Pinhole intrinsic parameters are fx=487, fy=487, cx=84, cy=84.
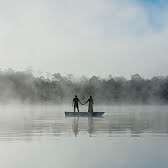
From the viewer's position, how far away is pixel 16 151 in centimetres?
1697

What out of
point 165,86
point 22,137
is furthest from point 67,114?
point 165,86

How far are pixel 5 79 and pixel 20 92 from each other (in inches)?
363

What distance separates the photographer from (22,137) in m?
22.7

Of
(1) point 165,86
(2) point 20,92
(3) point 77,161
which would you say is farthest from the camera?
(2) point 20,92

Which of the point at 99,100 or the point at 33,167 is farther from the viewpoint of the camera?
the point at 99,100

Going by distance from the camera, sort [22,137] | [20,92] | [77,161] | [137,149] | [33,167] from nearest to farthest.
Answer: [33,167], [77,161], [137,149], [22,137], [20,92]

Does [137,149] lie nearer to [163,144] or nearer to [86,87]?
[163,144]

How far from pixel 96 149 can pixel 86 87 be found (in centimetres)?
12904

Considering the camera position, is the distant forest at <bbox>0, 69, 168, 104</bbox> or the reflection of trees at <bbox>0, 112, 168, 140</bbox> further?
the distant forest at <bbox>0, 69, 168, 104</bbox>

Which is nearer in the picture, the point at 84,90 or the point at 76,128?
the point at 76,128

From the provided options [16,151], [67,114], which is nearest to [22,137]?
[16,151]

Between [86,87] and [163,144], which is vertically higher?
[86,87]

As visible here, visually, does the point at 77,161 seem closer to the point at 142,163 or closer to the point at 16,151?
the point at 142,163

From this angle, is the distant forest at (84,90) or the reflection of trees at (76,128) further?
the distant forest at (84,90)
